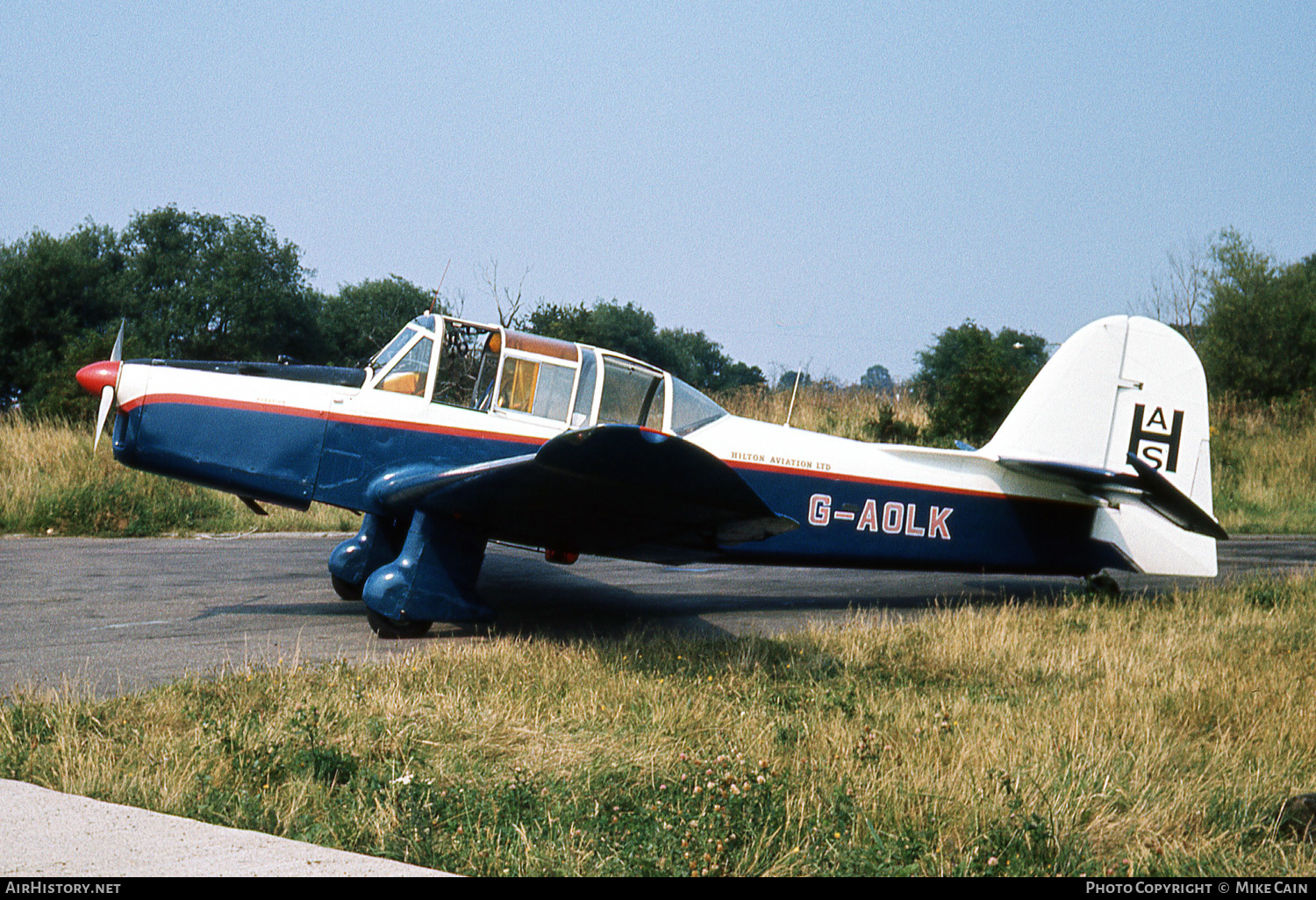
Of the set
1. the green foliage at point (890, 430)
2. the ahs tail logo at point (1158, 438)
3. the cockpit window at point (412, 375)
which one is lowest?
the cockpit window at point (412, 375)

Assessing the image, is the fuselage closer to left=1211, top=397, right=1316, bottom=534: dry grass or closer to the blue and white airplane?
the blue and white airplane

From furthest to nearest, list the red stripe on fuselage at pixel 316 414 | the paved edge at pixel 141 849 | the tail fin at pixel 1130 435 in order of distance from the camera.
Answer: the tail fin at pixel 1130 435
the red stripe on fuselage at pixel 316 414
the paved edge at pixel 141 849

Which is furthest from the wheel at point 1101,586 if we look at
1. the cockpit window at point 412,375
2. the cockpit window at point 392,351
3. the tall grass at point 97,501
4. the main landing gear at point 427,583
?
the tall grass at point 97,501

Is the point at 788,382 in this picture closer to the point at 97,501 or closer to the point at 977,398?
the point at 977,398

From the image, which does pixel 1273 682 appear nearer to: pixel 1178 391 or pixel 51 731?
pixel 1178 391

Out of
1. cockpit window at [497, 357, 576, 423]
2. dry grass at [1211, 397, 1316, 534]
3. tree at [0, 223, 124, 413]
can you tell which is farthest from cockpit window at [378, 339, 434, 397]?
tree at [0, 223, 124, 413]

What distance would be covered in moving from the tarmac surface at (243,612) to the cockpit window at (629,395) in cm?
162

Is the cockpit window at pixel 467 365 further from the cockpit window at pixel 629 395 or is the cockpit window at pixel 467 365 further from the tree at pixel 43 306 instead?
the tree at pixel 43 306

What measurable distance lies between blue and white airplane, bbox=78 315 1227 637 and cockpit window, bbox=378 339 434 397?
0.01 m

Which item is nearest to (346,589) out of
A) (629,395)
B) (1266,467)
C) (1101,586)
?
(629,395)

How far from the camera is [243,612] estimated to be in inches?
279

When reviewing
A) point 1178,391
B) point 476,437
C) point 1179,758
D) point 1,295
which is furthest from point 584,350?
point 1,295

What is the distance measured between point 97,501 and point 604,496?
9.44 m

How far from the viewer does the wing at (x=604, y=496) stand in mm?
4953
